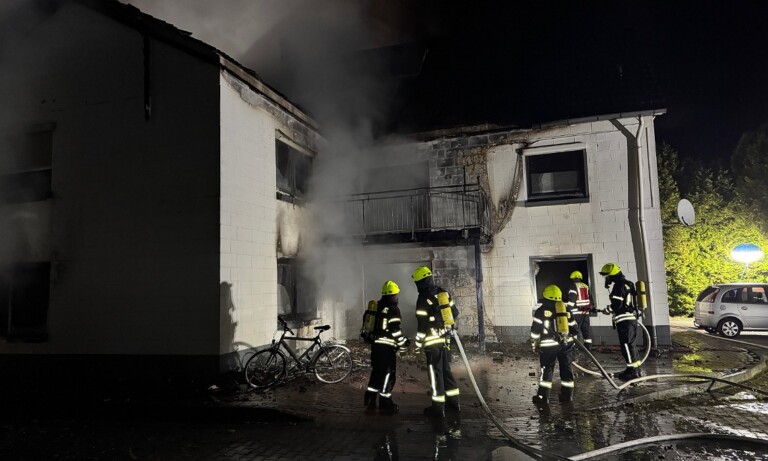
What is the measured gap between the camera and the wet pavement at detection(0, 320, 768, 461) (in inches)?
187

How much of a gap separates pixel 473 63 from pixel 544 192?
4.80 meters

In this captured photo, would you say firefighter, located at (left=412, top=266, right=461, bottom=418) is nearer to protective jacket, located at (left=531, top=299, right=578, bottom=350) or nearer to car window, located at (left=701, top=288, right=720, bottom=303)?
protective jacket, located at (left=531, top=299, right=578, bottom=350)

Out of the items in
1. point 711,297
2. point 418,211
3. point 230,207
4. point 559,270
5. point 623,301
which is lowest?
point 711,297

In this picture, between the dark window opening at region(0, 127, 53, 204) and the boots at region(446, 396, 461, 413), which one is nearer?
the boots at region(446, 396, 461, 413)

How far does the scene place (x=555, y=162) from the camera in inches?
467

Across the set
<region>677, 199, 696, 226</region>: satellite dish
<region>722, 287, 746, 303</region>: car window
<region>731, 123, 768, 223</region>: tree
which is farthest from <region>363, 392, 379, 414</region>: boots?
<region>731, 123, 768, 223</region>: tree

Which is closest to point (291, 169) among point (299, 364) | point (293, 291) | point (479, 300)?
point (293, 291)

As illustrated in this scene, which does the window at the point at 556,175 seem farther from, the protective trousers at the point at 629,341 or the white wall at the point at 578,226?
the protective trousers at the point at 629,341

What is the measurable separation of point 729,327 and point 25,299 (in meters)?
16.7

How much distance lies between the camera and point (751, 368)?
322 inches

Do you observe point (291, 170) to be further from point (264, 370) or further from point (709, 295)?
point (709, 295)

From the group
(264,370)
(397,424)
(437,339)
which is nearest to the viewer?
(397,424)

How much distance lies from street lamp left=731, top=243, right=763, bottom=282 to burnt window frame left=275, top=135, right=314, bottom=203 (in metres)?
16.5

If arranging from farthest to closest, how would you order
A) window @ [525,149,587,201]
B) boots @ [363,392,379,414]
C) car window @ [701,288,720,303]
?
car window @ [701,288,720,303]
window @ [525,149,587,201]
boots @ [363,392,379,414]
